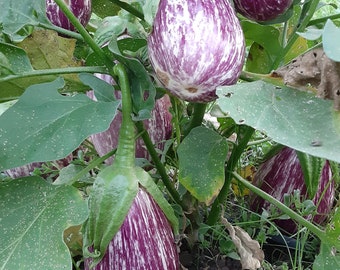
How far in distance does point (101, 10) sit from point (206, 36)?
0.45m

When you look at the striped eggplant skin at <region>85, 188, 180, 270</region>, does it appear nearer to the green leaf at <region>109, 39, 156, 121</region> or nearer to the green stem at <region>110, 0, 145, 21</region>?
Answer: the green leaf at <region>109, 39, 156, 121</region>

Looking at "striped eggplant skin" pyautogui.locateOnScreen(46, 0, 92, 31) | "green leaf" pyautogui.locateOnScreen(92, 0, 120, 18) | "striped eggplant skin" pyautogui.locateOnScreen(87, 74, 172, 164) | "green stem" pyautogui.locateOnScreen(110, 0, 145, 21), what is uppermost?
"green stem" pyautogui.locateOnScreen(110, 0, 145, 21)

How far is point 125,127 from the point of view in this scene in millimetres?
604

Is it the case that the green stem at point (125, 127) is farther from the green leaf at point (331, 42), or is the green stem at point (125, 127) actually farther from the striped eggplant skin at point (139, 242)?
the green leaf at point (331, 42)

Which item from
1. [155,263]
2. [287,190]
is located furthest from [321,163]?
[155,263]

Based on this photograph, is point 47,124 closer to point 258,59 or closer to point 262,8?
point 262,8

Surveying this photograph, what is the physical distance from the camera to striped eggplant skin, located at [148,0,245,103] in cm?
51

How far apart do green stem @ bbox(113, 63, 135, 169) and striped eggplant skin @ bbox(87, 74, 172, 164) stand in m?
0.17

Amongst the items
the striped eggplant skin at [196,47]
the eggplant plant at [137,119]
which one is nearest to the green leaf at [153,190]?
the eggplant plant at [137,119]

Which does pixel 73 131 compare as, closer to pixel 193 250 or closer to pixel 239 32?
pixel 239 32

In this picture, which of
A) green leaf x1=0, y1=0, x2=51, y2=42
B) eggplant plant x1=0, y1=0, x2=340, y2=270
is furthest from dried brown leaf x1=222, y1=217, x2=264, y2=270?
green leaf x1=0, y1=0, x2=51, y2=42

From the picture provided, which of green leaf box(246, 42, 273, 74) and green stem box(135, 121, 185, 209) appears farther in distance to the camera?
green leaf box(246, 42, 273, 74)

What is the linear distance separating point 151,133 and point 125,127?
0.19 meters

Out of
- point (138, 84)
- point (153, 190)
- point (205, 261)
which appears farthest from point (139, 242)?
point (205, 261)
